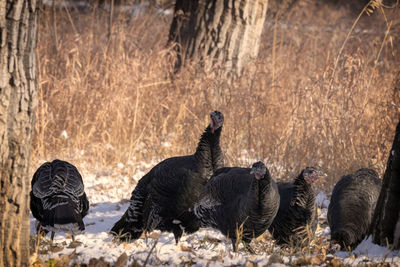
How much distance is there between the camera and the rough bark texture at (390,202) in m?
3.79

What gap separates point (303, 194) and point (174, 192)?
114 cm

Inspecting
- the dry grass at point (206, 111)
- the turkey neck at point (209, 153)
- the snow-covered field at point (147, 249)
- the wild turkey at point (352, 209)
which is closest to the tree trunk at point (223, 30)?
the dry grass at point (206, 111)

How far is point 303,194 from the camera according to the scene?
474 cm

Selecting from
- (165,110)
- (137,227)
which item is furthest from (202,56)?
(137,227)

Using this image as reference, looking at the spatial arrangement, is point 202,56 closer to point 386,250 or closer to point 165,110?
point 165,110

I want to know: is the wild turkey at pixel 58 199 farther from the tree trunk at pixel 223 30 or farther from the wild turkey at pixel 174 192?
the tree trunk at pixel 223 30

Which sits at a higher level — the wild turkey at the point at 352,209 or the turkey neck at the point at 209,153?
the turkey neck at the point at 209,153

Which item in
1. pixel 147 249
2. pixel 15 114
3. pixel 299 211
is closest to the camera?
pixel 15 114

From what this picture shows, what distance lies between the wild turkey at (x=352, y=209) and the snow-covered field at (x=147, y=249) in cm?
19

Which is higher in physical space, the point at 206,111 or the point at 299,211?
the point at 206,111

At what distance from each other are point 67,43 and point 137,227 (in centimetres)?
361

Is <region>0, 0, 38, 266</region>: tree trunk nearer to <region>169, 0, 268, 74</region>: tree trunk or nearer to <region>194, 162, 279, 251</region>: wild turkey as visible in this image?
<region>194, 162, 279, 251</region>: wild turkey

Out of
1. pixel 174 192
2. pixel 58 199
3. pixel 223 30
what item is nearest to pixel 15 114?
pixel 58 199

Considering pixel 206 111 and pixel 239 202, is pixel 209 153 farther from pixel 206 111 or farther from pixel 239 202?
pixel 206 111
